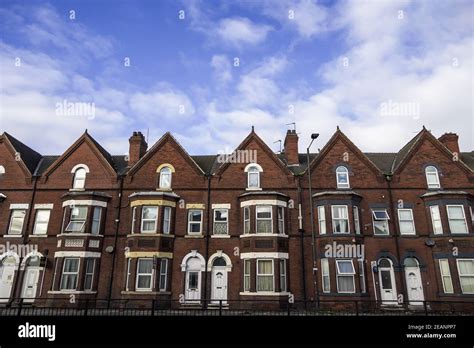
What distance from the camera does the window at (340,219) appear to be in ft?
73.3

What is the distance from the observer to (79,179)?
82.1 feet

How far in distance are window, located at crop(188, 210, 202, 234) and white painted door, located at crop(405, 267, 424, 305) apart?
45.2 ft

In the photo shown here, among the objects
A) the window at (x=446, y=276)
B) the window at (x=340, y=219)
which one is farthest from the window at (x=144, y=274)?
the window at (x=446, y=276)

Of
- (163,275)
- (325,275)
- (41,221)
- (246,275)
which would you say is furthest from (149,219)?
(325,275)

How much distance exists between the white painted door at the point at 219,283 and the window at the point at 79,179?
1138 centimetres

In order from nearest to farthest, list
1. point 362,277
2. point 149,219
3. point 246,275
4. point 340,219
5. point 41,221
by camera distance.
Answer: point 362,277 < point 246,275 < point 340,219 < point 149,219 < point 41,221

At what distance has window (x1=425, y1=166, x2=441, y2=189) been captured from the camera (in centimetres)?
2397

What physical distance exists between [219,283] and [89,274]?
843 centimetres

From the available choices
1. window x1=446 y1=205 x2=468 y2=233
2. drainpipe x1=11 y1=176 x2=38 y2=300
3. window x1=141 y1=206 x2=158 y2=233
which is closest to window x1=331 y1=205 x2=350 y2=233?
window x1=446 y1=205 x2=468 y2=233

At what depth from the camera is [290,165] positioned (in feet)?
85.4

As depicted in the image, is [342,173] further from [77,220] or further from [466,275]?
[77,220]
